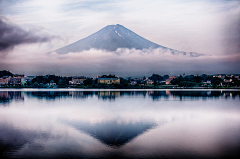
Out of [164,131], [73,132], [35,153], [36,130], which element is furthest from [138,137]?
[36,130]

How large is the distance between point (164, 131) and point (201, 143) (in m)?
1.31

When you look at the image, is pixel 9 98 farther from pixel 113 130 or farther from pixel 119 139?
pixel 119 139

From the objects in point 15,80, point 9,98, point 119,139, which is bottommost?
point 119,139

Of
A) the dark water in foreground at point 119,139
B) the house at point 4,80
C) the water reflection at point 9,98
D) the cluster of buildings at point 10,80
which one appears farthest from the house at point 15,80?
the dark water in foreground at point 119,139

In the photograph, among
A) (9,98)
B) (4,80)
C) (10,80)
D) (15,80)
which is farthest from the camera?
(15,80)

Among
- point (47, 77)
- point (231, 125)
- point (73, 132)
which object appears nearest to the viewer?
point (73, 132)

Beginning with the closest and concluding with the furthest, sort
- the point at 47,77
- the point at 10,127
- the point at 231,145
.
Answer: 1. the point at 231,145
2. the point at 10,127
3. the point at 47,77

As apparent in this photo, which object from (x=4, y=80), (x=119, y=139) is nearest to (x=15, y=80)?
(x=4, y=80)

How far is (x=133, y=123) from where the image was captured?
747cm

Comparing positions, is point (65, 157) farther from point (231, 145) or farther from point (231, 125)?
point (231, 125)

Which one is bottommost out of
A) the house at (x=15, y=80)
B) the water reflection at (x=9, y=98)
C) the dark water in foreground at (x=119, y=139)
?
the dark water in foreground at (x=119, y=139)

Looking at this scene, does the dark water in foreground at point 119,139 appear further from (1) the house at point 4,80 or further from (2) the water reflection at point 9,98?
(1) the house at point 4,80

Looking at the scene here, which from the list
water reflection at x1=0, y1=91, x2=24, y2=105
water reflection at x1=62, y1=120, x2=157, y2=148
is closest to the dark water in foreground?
water reflection at x1=62, y1=120, x2=157, y2=148

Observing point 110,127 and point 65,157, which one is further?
point 110,127
